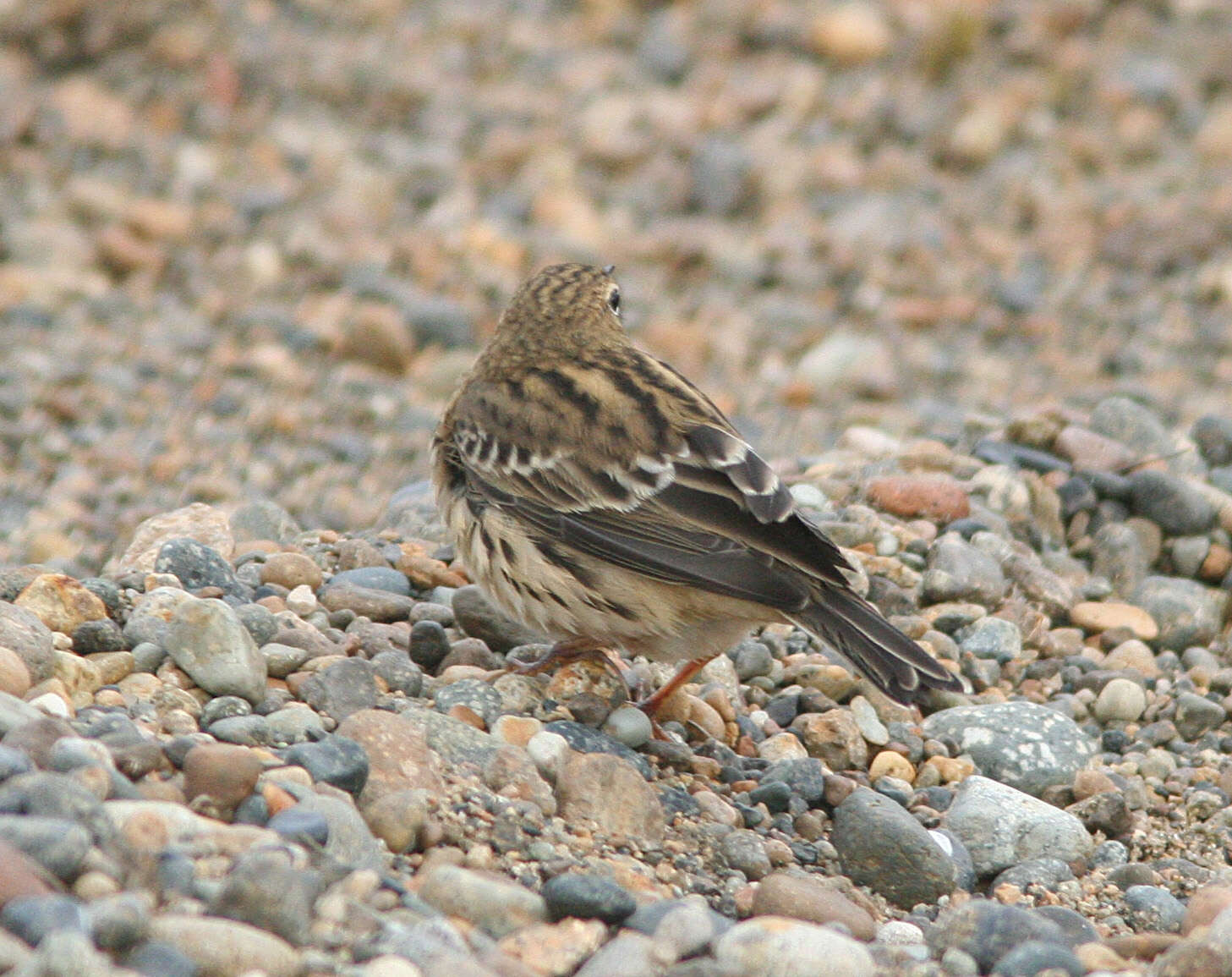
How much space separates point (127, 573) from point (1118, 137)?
10680 millimetres

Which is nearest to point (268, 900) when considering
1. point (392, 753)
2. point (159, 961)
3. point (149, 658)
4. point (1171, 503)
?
point (159, 961)

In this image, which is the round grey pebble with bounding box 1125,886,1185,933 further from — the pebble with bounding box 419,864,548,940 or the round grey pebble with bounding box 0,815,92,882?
the round grey pebble with bounding box 0,815,92,882

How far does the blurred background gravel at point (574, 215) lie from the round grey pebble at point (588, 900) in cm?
491

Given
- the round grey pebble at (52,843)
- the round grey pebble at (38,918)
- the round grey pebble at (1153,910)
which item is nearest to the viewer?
the round grey pebble at (38,918)

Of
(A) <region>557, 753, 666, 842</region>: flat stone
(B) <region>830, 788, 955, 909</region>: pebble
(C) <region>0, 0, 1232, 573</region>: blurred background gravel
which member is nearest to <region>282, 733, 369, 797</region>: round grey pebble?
(A) <region>557, 753, 666, 842</region>: flat stone

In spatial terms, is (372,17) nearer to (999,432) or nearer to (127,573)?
(999,432)

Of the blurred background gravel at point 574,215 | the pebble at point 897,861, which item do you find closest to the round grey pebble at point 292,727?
the pebble at point 897,861

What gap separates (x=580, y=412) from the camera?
256 inches

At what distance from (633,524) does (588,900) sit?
1.85 m

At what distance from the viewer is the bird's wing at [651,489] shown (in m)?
5.80

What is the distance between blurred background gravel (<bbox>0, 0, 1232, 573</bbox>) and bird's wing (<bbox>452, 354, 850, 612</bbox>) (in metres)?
2.83

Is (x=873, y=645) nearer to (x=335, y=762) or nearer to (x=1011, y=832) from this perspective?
(x=1011, y=832)

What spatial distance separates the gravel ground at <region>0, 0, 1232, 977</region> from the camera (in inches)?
Result: 179

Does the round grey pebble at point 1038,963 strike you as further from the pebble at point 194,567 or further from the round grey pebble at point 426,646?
the pebble at point 194,567
